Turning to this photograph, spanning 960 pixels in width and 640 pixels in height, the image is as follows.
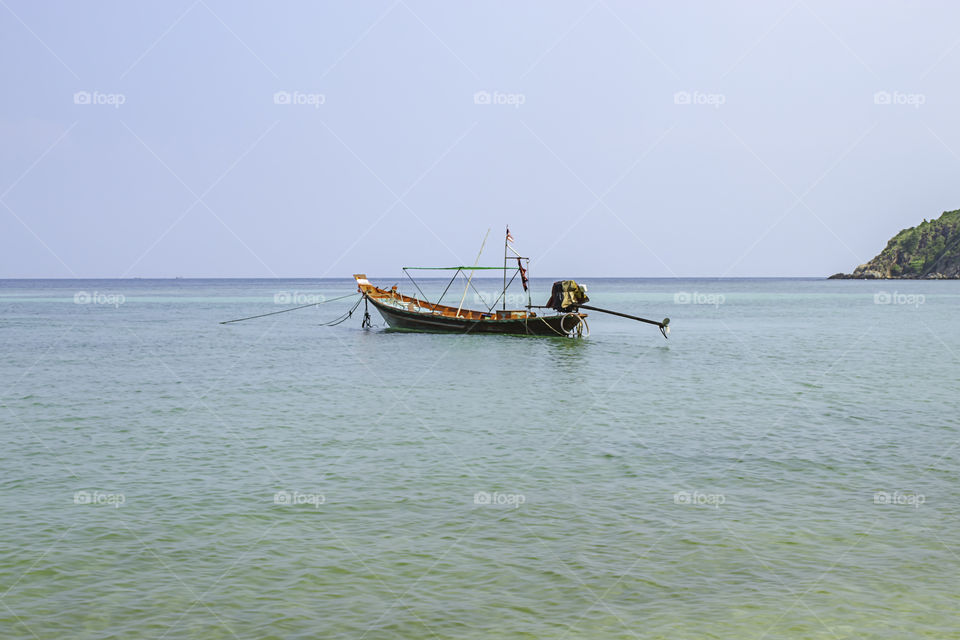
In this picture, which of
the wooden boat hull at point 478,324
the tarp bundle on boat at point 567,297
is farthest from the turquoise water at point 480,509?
the wooden boat hull at point 478,324

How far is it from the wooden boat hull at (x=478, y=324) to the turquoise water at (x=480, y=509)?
16942 millimetres

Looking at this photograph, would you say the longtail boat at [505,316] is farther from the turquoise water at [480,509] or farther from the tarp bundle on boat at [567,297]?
the turquoise water at [480,509]

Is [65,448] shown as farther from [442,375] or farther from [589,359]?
[589,359]

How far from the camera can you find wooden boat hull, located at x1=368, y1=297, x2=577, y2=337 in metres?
43.8

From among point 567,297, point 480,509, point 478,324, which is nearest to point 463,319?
point 478,324

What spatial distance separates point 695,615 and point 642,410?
509 inches

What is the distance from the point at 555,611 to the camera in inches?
325

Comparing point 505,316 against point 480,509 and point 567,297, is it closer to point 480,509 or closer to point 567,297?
point 567,297

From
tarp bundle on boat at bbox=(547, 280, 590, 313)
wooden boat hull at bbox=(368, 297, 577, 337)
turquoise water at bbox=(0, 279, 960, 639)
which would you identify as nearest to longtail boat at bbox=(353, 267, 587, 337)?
wooden boat hull at bbox=(368, 297, 577, 337)

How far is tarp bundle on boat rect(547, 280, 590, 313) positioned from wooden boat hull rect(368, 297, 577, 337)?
51 cm

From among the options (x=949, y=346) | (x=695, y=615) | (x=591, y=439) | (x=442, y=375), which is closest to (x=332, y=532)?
(x=695, y=615)

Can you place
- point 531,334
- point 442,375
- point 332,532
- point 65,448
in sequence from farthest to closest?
1. point 531,334
2. point 442,375
3. point 65,448
4. point 332,532

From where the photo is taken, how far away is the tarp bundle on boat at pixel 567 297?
4309 centimetres

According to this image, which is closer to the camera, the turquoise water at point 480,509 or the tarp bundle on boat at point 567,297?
the turquoise water at point 480,509
